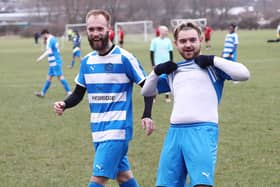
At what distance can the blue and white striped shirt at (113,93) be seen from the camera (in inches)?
227

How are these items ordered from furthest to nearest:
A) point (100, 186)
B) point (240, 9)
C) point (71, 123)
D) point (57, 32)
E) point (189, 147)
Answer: point (240, 9), point (57, 32), point (71, 123), point (100, 186), point (189, 147)

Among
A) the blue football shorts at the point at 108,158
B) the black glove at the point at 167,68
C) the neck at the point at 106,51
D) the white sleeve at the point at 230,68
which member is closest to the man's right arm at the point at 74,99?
the neck at the point at 106,51

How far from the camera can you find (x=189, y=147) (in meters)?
4.95

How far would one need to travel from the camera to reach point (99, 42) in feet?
18.8

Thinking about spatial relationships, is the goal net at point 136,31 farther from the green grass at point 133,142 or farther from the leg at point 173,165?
the leg at point 173,165

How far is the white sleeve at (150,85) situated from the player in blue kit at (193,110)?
0.76 ft

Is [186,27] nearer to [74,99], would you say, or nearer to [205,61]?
[205,61]

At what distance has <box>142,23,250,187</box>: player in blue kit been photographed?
4.94 metres

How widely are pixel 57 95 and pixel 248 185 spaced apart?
11.1 metres

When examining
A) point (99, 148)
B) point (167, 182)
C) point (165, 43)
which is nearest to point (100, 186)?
point (99, 148)

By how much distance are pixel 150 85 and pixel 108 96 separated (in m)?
0.51

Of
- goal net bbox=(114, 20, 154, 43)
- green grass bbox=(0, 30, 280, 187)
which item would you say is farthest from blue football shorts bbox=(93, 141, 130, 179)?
goal net bbox=(114, 20, 154, 43)

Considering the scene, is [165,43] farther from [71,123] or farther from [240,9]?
[240,9]

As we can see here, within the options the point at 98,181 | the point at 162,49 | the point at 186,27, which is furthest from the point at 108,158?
the point at 162,49
